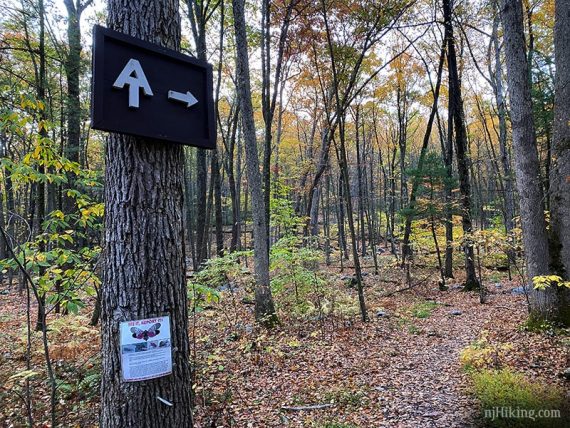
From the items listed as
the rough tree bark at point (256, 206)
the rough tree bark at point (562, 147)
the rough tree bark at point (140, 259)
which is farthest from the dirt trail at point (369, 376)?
the rough tree bark at point (140, 259)

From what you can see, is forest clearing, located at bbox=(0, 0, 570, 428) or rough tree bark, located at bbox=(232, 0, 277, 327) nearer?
forest clearing, located at bbox=(0, 0, 570, 428)

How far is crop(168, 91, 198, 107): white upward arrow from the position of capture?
1.74 m

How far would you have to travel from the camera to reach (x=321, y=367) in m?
5.12

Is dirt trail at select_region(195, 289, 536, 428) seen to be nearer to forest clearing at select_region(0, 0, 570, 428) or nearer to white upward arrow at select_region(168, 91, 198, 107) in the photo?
forest clearing at select_region(0, 0, 570, 428)

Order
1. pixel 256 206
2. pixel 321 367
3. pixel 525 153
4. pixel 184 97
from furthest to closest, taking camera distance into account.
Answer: pixel 256 206 → pixel 525 153 → pixel 321 367 → pixel 184 97

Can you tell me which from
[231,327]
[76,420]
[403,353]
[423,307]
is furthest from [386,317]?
[76,420]

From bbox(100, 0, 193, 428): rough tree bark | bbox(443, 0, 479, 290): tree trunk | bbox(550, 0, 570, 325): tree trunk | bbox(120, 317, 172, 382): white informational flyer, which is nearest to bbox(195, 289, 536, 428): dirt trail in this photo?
bbox(550, 0, 570, 325): tree trunk

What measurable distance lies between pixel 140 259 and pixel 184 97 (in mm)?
922

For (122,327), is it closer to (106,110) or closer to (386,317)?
(106,110)

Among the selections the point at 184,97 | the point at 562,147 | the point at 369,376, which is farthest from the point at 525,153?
the point at 184,97

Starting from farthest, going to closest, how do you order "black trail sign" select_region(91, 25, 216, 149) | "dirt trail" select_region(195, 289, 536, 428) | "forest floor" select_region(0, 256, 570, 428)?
"forest floor" select_region(0, 256, 570, 428) < "dirt trail" select_region(195, 289, 536, 428) < "black trail sign" select_region(91, 25, 216, 149)
